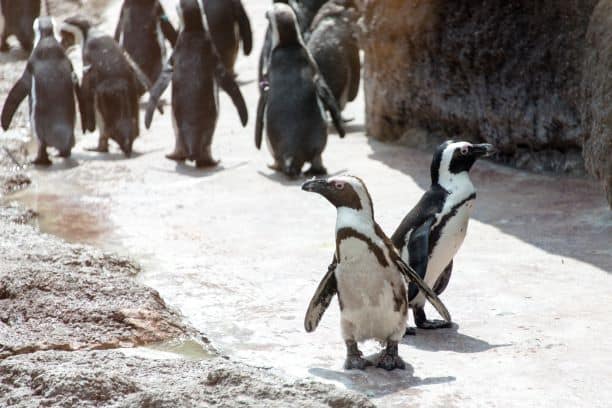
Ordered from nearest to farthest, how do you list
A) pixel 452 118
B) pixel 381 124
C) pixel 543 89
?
1. pixel 543 89
2. pixel 452 118
3. pixel 381 124

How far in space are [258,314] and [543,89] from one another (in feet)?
11.8

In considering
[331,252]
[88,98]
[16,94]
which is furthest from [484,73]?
[16,94]

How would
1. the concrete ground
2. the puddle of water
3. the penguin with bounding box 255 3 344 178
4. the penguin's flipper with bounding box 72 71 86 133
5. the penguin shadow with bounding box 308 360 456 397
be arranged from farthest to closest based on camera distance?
the penguin's flipper with bounding box 72 71 86 133, the penguin with bounding box 255 3 344 178, the puddle of water, the concrete ground, the penguin shadow with bounding box 308 360 456 397

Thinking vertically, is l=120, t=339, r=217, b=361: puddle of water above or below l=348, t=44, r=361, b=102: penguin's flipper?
above

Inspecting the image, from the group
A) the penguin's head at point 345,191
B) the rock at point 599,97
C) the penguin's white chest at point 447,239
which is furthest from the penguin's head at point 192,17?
the penguin's head at point 345,191

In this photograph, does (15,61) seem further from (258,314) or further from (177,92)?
(258,314)

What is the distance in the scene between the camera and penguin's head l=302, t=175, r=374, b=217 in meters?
4.48

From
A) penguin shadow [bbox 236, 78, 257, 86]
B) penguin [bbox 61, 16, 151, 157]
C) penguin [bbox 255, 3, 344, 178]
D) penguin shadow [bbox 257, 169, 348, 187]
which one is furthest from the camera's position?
penguin shadow [bbox 236, 78, 257, 86]

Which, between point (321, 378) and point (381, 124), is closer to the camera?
point (321, 378)

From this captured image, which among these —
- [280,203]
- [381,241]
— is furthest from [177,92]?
[381,241]

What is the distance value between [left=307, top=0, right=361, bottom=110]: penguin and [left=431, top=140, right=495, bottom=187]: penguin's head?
548 cm

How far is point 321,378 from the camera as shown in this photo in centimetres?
436

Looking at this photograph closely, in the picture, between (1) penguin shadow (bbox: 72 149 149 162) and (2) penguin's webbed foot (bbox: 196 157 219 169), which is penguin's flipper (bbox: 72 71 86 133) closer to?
(1) penguin shadow (bbox: 72 149 149 162)

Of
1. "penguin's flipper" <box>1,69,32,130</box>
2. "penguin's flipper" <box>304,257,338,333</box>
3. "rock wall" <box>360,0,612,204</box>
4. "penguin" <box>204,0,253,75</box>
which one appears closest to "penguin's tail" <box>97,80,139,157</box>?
"penguin's flipper" <box>1,69,32,130</box>
